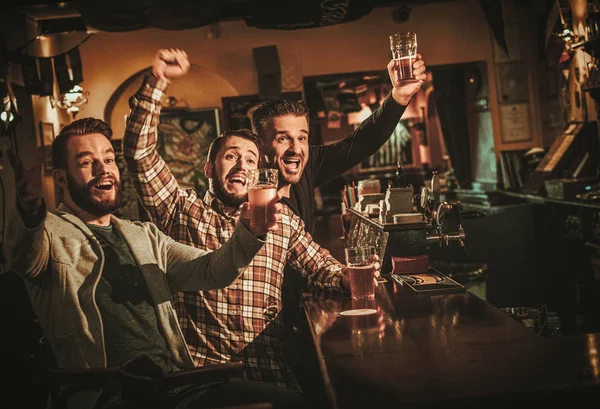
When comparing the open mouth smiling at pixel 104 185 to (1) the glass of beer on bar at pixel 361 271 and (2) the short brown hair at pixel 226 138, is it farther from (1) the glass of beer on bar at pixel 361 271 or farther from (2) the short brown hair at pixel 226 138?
(1) the glass of beer on bar at pixel 361 271

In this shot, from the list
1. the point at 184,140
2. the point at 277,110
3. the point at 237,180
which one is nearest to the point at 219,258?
the point at 237,180

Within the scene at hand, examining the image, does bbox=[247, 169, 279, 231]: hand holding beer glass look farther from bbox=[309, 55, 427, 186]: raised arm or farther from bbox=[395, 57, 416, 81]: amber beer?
bbox=[309, 55, 427, 186]: raised arm

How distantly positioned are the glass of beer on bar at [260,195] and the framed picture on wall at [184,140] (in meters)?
3.74

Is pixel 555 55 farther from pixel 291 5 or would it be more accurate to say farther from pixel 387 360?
pixel 387 360

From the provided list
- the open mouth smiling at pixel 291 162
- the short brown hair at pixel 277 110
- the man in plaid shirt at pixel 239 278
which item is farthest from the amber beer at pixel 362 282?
the short brown hair at pixel 277 110

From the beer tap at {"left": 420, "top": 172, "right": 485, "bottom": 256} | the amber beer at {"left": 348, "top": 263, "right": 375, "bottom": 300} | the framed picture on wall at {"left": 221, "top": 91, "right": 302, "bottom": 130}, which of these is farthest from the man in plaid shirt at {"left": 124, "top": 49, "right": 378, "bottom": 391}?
the framed picture on wall at {"left": 221, "top": 91, "right": 302, "bottom": 130}

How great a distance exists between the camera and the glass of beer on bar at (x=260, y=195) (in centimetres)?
235

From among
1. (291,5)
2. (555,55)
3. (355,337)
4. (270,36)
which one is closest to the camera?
(355,337)

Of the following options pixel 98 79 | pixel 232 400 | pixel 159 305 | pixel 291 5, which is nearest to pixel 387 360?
pixel 232 400

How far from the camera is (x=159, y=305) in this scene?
2576 mm

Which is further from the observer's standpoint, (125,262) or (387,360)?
(125,262)

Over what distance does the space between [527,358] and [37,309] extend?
1730mm

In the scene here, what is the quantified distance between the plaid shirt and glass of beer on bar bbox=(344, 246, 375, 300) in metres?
0.20

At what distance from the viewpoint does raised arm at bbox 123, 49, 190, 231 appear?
270cm
